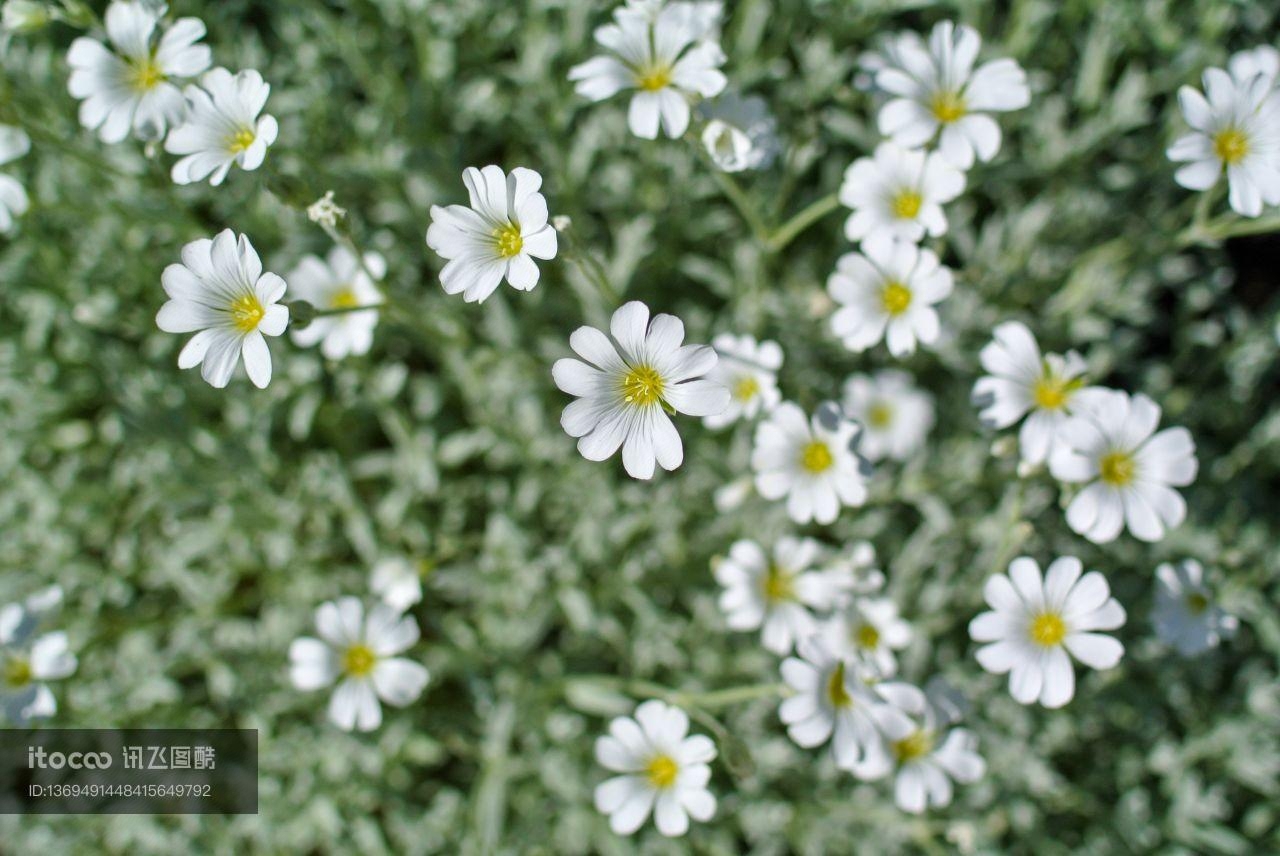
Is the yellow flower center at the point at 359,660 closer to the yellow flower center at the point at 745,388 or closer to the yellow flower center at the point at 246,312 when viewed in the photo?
the yellow flower center at the point at 246,312

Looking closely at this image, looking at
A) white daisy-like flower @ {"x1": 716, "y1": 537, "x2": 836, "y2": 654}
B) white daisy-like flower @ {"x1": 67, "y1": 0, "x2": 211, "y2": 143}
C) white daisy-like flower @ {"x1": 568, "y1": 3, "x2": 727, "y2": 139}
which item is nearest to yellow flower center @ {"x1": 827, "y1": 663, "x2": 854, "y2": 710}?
white daisy-like flower @ {"x1": 716, "y1": 537, "x2": 836, "y2": 654}

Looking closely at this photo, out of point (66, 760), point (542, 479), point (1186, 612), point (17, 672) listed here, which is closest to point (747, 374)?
point (542, 479)

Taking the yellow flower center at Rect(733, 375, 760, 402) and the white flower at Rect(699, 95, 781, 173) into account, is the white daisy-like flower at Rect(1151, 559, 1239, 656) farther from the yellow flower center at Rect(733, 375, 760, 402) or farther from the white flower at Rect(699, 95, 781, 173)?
the white flower at Rect(699, 95, 781, 173)

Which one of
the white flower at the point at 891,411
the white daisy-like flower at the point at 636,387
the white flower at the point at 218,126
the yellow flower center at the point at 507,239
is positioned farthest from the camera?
the white flower at the point at 891,411

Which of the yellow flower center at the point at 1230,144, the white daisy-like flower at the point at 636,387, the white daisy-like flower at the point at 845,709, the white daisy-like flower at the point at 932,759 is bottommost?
the white daisy-like flower at the point at 932,759

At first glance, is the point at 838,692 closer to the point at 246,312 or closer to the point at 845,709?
the point at 845,709

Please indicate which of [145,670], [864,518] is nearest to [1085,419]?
[864,518]

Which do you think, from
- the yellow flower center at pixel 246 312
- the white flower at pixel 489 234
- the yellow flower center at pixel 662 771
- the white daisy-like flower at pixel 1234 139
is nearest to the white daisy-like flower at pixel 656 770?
the yellow flower center at pixel 662 771
